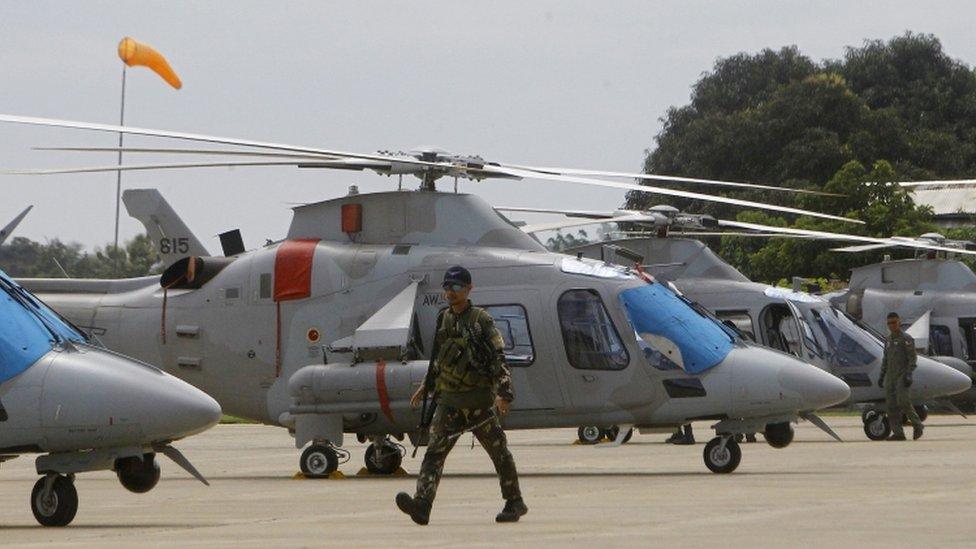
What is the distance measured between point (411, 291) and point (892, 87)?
2362 inches

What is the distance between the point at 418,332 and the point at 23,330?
6684 mm

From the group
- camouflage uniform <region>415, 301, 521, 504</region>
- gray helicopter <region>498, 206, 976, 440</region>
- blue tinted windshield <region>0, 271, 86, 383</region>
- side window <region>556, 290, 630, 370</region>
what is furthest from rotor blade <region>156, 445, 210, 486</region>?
A: gray helicopter <region>498, 206, 976, 440</region>

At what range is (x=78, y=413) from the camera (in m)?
13.1

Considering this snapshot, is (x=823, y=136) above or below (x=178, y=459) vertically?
above

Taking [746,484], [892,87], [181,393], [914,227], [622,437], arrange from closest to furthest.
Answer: [181,393]
[746,484]
[622,437]
[914,227]
[892,87]

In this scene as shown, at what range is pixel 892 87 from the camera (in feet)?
253

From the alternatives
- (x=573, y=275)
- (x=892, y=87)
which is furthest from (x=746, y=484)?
(x=892, y=87)

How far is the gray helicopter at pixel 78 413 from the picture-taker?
13062 mm

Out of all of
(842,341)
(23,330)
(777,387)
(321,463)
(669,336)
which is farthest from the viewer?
(842,341)

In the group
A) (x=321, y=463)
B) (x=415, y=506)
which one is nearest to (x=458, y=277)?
(x=415, y=506)

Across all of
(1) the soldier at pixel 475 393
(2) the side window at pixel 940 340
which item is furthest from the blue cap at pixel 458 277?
(2) the side window at pixel 940 340

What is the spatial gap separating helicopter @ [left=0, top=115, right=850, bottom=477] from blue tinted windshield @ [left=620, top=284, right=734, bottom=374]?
1cm

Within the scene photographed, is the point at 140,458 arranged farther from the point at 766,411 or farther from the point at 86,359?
the point at 766,411

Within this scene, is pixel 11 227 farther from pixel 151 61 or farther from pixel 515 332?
pixel 151 61
